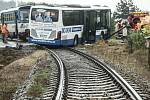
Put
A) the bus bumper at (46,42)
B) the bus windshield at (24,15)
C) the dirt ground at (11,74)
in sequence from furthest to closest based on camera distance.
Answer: the bus windshield at (24,15) < the bus bumper at (46,42) < the dirt ground at (11,74)

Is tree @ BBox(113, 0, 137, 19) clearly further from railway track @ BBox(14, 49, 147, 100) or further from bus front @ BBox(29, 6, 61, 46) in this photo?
railway track @ BBox(14, 49, 147, 100)

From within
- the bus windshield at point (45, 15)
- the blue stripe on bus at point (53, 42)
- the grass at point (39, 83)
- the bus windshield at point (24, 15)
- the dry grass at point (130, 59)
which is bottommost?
the blue stripe on bus at point (53, 42)

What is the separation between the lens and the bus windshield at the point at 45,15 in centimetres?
3067

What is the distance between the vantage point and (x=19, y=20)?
39656 mm

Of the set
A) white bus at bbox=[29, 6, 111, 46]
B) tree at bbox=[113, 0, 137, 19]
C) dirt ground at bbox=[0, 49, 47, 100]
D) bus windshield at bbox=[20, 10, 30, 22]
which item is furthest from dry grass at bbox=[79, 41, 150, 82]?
tree at bbox=[113, 0, 137, 19]

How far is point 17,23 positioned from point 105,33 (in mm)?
7640

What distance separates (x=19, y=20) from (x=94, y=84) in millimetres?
26050

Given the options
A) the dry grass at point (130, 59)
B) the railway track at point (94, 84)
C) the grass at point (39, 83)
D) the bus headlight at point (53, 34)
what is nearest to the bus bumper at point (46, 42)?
the bus headlight at point (53, 34)

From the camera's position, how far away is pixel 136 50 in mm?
23938

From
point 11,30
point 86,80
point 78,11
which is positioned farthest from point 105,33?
point 86,80

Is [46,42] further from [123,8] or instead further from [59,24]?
[123,8]

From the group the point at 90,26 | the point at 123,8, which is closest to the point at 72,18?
the point at 90,26

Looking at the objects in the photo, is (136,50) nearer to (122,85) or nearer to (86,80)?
(86,80)

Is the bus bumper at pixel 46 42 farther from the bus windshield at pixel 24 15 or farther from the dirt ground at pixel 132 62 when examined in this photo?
the bus windshield at pixel 24 15
